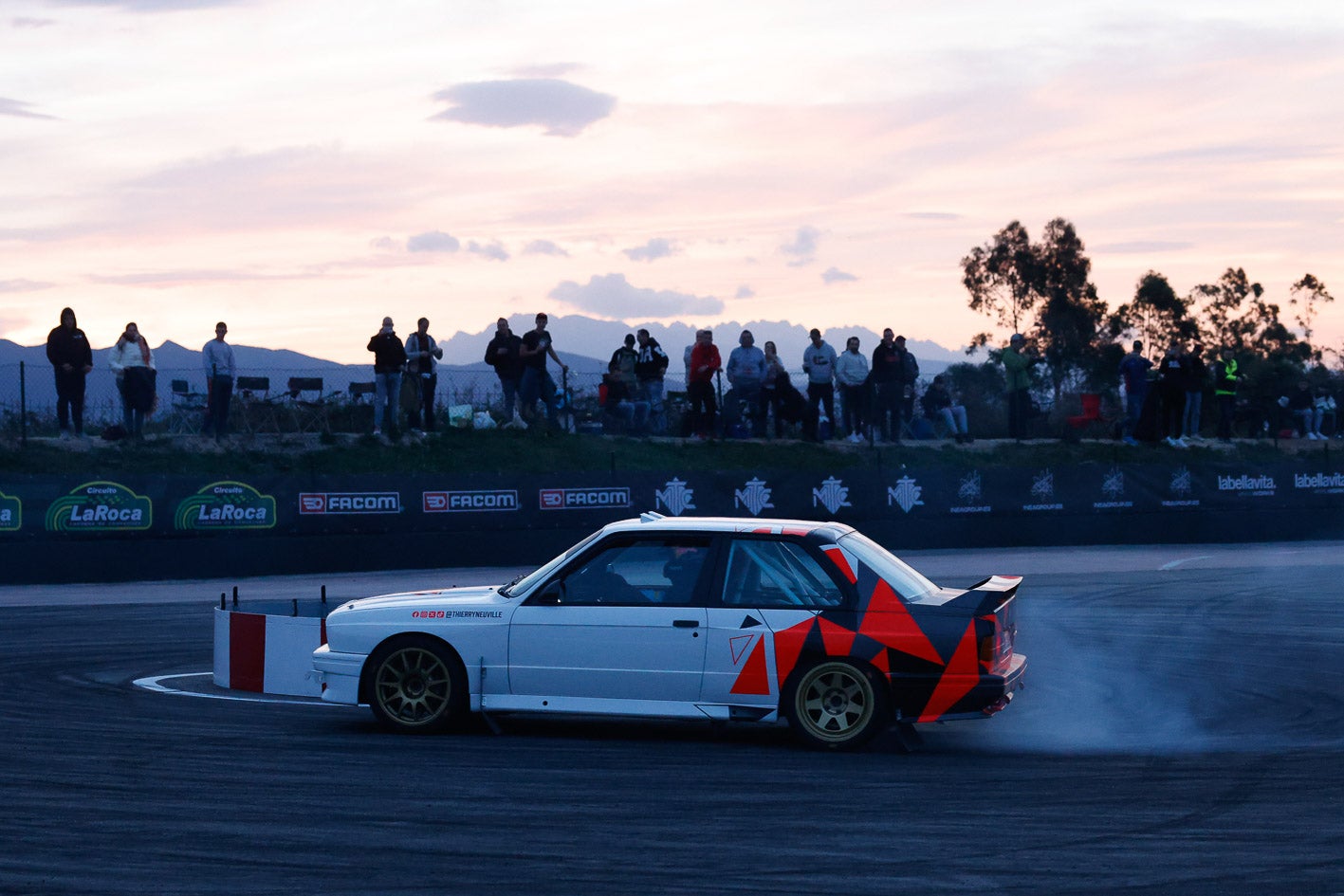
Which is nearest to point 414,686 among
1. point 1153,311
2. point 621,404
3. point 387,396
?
point 387,396

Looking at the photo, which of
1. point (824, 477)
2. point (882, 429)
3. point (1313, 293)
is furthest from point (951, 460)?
point (1313, 293)

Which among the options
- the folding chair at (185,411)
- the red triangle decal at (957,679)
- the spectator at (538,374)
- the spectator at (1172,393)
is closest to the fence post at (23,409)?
the folding chair at (185,411)

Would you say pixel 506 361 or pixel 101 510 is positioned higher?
pixel 506 361

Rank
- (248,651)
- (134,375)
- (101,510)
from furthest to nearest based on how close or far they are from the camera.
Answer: (134,375), (101,510), (248,651)

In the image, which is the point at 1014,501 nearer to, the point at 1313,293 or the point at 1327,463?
the point at 1327,463

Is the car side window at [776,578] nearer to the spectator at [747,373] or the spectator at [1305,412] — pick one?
the spectator at [747,373]

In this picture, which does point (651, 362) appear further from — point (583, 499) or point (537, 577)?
point (537, 577)

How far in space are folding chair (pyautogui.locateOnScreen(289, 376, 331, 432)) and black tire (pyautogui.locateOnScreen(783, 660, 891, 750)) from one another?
19.3 m

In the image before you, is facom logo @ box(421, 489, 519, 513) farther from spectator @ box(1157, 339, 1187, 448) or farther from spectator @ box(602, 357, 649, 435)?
spectator @ box(1157, 339, 1187, 448)

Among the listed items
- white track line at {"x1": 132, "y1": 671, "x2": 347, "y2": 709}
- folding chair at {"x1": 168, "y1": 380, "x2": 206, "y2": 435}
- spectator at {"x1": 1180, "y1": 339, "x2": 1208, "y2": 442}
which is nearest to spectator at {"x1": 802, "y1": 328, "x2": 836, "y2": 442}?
spectator at {"x1": 1180, "y1": 339, "x2": 1208, "y2": 442}

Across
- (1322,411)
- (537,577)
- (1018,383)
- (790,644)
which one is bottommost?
(790,644)

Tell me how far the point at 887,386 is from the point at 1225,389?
815cm

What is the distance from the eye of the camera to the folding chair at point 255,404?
25.7m

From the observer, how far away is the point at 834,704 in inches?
331
